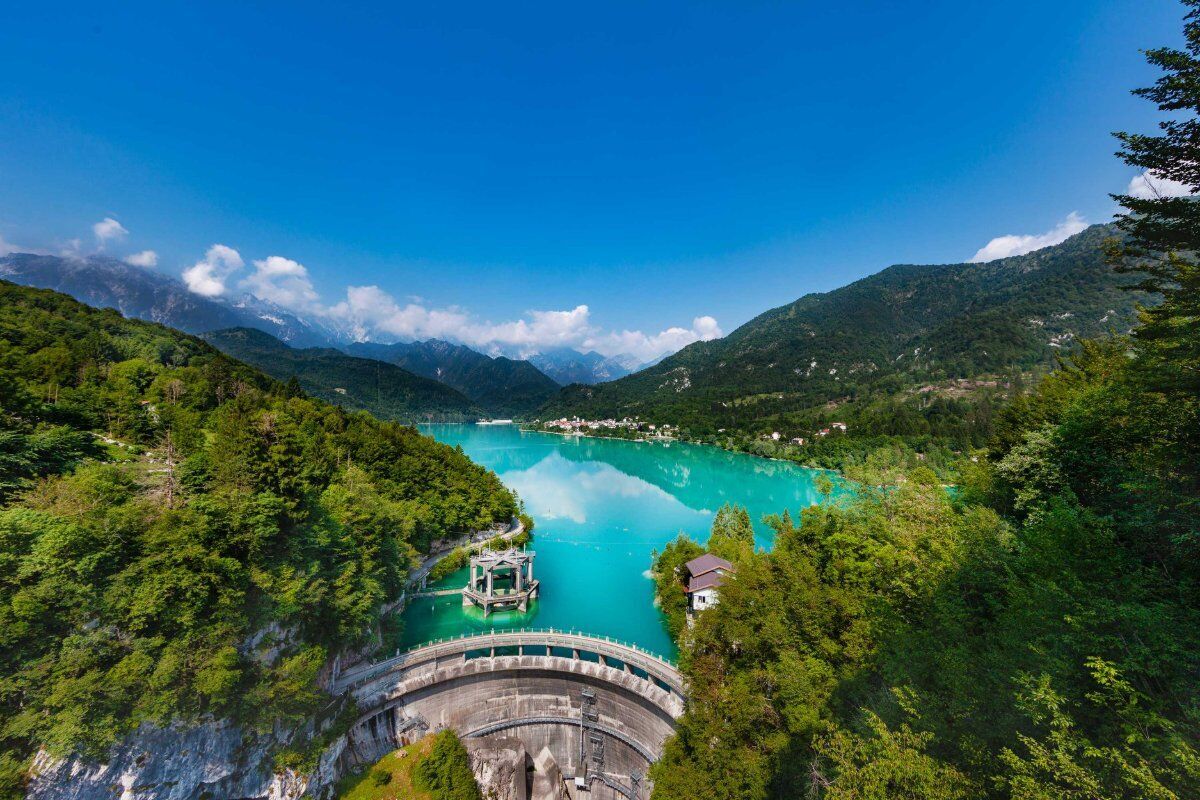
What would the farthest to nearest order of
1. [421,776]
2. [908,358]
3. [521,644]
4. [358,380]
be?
[358,380]
[908,358]
[521,644]
[421,776]

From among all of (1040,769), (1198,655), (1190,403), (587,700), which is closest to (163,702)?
(587,700)

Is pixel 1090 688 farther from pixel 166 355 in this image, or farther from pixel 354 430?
pixel 166 355

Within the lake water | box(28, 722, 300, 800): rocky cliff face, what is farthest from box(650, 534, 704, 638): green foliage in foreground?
box(28, 722, 300, 800): rocky cliff face

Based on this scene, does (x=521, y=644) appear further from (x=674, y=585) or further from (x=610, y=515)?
(x=610, y=515)

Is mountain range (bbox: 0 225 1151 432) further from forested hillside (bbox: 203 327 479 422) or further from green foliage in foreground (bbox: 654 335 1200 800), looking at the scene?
green foliage in foreground (bbox: 654 335 1200 800)

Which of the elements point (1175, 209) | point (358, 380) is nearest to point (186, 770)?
point (1175, 209)

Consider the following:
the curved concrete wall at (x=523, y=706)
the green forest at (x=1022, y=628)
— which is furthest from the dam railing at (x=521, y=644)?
the green forest at (x=1022, y=628)
